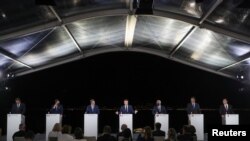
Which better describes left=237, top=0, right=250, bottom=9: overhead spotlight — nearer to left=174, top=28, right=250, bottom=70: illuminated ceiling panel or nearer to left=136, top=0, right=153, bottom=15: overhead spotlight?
left=136, top=0, right=153, bottom=15: overhead spotlight

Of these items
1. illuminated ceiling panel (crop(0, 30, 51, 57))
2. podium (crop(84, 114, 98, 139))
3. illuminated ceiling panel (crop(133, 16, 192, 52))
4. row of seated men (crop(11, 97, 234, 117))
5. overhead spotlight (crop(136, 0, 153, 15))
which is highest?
illuminated ceiling panel (crop(133, 16, 192, 52))

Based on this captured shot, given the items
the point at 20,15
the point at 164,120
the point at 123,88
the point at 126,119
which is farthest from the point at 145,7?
the point at 123,88

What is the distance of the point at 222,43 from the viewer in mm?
13430

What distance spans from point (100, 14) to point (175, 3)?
243cm

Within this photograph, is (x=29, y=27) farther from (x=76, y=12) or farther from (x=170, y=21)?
(x=170, y=21)

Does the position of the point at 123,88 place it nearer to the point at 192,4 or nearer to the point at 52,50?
the point at 52,50

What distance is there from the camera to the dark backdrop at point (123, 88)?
18.4 m

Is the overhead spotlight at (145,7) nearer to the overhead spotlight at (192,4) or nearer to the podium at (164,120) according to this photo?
the overhead spotlight at (192,4)

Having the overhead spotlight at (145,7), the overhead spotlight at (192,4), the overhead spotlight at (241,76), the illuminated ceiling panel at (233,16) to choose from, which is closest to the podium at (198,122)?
the overhead spotlight at (241,76)

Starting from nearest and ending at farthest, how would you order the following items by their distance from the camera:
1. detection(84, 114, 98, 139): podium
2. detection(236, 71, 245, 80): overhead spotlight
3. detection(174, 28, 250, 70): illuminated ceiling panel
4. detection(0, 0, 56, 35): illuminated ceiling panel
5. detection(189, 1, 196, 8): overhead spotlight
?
detection(0, 0, 56, 35): illuminated ceiling panel
detection(189, 1, 196, 8): overhead spotlight
detection(174, 28, 250, 70): illuminated ceiling panel
detection(84, 114, 98, 139): podium
detection(236, 71, 245, 80): overhead spotlight

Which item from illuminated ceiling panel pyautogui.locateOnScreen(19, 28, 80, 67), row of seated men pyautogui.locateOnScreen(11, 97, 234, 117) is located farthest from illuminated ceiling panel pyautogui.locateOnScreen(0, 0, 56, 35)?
row of seated men pyautogui.locateOnScreen(11, 97, 234, 117)

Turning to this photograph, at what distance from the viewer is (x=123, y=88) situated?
18594 millimetres

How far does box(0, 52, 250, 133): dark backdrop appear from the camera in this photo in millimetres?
18422

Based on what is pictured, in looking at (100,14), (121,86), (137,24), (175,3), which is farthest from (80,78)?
(175,3)
